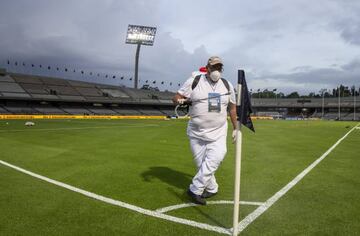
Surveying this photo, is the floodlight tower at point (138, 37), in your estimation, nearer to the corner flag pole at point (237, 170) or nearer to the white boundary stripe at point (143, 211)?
the white boundary stripe at point (143, 211)

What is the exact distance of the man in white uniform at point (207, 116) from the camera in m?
5.71

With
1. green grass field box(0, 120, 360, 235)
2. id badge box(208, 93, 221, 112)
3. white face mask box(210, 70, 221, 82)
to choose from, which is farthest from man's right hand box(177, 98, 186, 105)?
green grass field box(0, 120, 360, 235)

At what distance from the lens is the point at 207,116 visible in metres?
5.78

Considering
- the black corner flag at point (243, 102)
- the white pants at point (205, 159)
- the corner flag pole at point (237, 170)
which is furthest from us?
the white pants at point (205, 159)

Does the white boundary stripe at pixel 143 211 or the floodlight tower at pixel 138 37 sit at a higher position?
the floodlight tower at pixel 138 37

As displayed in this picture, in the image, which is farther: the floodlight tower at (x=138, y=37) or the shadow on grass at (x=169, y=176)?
the floodlight tower at (x=138, y=37)

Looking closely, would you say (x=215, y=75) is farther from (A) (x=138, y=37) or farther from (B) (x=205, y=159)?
(A) (x=138, y=37)

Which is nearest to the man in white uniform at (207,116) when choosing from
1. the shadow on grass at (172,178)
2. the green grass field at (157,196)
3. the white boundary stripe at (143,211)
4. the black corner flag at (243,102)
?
the shadow on grass at (172,178)

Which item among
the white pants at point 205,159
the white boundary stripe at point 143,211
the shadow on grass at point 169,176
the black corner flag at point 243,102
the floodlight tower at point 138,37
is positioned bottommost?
the shadow on grass at point 169,176

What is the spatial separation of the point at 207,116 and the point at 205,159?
2.41 feet

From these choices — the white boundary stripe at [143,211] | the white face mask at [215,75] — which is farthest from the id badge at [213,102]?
the white boundary stripe at [143,211]

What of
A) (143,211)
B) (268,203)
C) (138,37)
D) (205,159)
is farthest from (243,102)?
(138,37)

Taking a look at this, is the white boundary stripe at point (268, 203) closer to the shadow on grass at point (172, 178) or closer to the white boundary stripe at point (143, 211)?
the white boundary stripe at point (143, 211)

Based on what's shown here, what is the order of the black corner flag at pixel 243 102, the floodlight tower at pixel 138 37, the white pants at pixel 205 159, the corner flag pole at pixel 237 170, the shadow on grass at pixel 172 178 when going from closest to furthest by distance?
the corner flag pole at pixel 237 170
the black corner flag at pixel 243 102
the white pants at pixel 205 159
the shadow on grass at pixel 172 178
the floodlight tower at pixel 138 37
